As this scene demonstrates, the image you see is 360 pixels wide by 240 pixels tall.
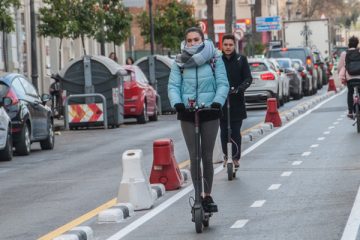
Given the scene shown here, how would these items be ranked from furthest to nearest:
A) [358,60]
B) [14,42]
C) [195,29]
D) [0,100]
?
[14,42] → [358,60] → [0,100] → [195,29]

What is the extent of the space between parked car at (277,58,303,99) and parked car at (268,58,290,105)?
1.79 metres

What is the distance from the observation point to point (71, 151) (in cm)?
2556

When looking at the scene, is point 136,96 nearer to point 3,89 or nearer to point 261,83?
point 261,83

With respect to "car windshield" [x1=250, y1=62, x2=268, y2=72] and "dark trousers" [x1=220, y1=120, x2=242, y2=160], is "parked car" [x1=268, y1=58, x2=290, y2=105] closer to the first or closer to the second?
"car windshield" [x1=250, y1=62, x2=268, y2=72]

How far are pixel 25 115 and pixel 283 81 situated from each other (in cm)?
2068

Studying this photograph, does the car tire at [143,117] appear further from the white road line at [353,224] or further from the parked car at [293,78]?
the white road line at [353,224]

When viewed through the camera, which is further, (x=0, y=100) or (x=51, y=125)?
(x=51, y=125)

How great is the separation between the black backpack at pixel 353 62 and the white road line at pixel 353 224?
11.9 meters

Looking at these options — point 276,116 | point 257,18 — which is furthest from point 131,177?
point 257,18

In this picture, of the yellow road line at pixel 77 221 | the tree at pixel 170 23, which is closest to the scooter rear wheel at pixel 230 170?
the yellow road line at pixel 77 221

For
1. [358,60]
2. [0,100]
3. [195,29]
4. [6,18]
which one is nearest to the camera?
[195,29]

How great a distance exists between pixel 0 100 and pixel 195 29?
11.5m

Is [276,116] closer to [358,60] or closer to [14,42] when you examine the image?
[358,60]

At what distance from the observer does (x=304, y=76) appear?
53.2 m
